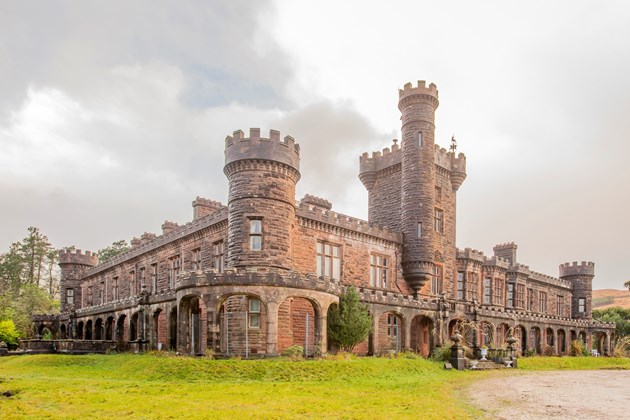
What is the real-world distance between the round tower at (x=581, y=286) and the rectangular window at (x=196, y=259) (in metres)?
42.8

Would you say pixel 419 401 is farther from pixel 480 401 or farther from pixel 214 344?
pixel 214 344

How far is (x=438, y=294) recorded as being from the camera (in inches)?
1500

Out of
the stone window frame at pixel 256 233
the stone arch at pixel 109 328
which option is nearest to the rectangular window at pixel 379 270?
the stone window frame at pixel 256 233

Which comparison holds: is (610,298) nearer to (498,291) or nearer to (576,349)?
(576,349)

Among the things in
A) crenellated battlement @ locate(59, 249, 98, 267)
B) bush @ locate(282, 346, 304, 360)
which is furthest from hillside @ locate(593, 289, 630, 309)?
bush @ locate(282, 346, 304, 360)

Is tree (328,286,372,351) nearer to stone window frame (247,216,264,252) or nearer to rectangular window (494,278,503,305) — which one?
stone window frame (247,216,264,252)

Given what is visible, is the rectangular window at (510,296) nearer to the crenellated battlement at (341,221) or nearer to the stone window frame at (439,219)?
the stone window frame at (439,219)

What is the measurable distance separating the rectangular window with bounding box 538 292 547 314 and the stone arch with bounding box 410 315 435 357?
2268cm

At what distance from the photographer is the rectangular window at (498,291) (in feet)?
152

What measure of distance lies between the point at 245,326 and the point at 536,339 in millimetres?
32198

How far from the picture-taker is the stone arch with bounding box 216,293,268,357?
82.3 ft

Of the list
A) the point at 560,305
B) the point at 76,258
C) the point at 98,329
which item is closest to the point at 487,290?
the point at 560,305

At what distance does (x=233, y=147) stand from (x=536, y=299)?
37.7 metres

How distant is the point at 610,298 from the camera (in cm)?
12838
